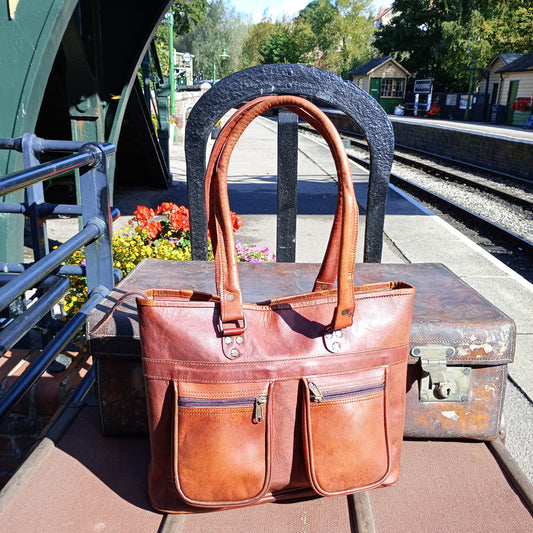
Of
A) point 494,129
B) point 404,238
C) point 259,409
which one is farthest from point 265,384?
point 494,129

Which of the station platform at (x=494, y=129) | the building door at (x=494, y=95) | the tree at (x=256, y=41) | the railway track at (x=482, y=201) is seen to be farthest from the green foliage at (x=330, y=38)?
the railway track at (x=482, y=201)

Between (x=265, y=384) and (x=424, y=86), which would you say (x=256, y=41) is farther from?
(x=265, y=384)

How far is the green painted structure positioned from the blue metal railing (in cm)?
94

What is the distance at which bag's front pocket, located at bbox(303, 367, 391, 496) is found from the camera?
4.42 feet

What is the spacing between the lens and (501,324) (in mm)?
1690

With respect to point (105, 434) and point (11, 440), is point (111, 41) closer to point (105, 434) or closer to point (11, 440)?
point (11, 440)

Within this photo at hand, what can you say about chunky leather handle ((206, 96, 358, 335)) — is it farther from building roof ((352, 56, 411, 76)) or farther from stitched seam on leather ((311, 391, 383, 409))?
building roof ((352, 56, 411, 76))

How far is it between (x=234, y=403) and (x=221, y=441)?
0.33ft

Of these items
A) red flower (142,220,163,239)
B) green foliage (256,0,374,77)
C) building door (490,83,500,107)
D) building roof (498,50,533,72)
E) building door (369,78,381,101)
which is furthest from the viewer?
green foliage (256,0,374,77)

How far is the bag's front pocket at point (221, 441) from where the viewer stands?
1.32 metres

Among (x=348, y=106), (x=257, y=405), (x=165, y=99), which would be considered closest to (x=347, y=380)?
(x=257, y=405)

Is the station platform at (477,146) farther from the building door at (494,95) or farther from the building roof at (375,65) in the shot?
the building roof at (375,65)

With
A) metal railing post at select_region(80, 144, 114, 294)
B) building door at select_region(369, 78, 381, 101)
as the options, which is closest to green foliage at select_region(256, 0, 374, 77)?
building door at select_region(369, 78, 381, 101)

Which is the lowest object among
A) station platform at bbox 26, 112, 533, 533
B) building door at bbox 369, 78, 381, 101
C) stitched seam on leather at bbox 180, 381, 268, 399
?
station platform at bbox 26, 112, 533, 533
